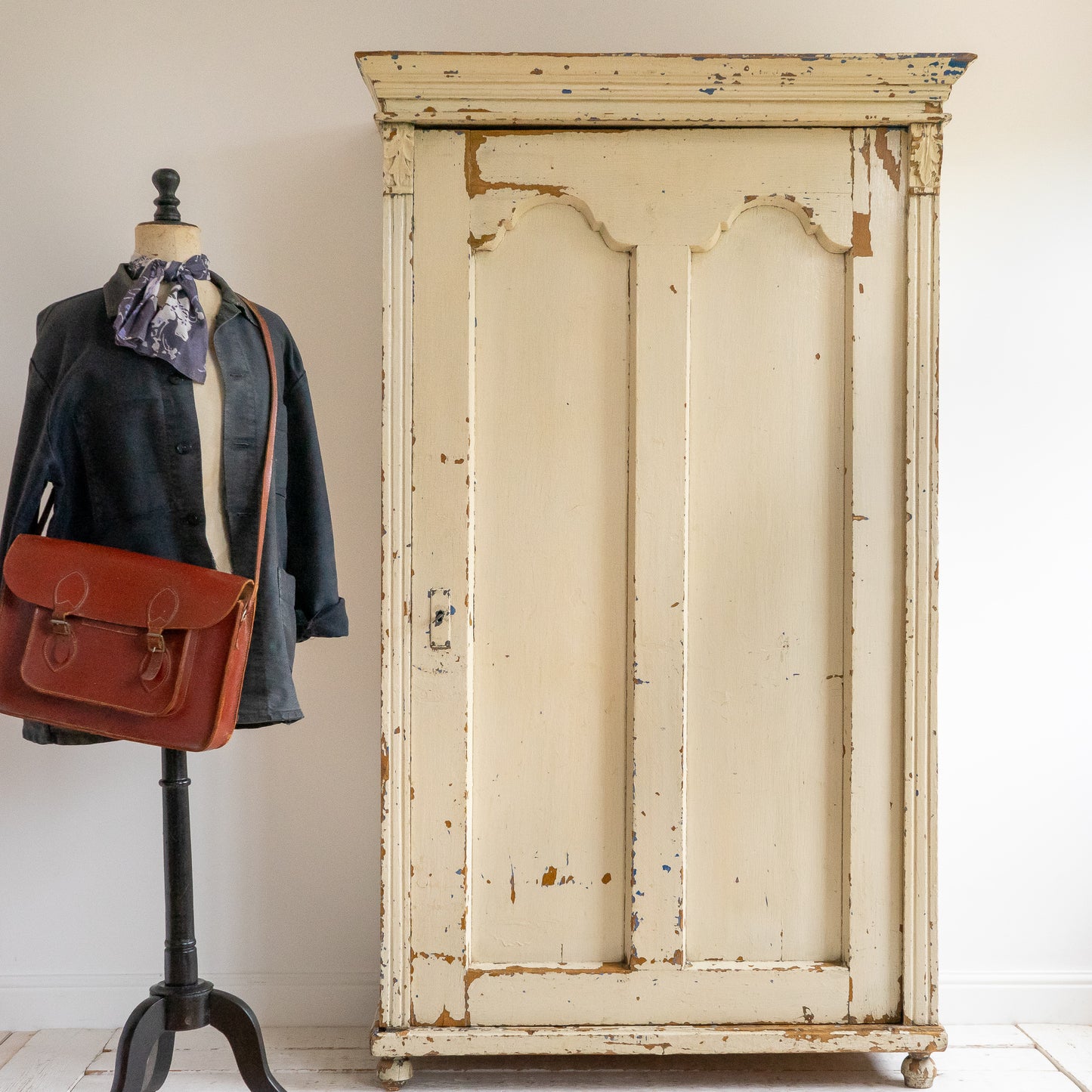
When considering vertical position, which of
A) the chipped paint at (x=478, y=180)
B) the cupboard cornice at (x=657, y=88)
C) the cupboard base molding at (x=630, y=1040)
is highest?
the cupboard cornice at (x=657, y=88)

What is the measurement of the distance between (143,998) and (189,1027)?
581mm

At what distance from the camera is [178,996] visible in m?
1.61

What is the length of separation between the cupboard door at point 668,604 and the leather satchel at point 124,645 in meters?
0.40

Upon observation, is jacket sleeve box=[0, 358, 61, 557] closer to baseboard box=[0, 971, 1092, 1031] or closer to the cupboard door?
the cupboard door

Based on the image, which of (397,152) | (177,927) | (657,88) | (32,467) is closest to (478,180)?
(397,152)

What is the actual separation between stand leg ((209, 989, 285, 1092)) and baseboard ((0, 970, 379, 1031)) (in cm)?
42

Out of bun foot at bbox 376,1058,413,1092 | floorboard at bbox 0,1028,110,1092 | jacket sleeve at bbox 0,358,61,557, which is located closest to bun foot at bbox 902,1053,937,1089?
bun foot at bbox 376,1058,413,1092

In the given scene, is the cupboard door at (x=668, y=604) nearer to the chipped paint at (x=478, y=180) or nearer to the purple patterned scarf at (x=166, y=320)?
the chipped paint at (x=478, y=180)

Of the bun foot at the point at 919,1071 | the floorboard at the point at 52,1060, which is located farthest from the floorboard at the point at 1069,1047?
the floorboard at the point at 52,1060

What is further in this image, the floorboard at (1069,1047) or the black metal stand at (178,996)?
the floorboard at (1069,1047)

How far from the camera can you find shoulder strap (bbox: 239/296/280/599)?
4.98 ft

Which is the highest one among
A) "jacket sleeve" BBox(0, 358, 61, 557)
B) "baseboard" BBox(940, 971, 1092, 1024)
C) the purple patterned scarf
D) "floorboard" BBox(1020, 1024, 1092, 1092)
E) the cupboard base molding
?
the purple patterned scarf

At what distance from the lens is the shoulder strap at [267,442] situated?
1517 millimetres

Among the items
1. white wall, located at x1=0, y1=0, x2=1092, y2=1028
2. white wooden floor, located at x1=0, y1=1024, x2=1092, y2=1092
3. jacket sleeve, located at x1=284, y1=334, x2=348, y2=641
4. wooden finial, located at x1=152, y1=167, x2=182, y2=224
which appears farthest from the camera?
white wall, located at x1=0, y1=0, x2=1092, y2=1028
